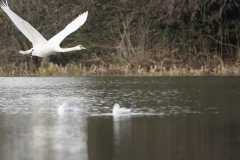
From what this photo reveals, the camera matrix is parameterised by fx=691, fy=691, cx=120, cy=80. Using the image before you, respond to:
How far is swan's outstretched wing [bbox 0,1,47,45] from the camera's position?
53.2ft

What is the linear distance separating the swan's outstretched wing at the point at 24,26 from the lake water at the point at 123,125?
189 cm

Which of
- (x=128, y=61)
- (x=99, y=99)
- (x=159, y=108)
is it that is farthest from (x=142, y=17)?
(x=159, y=108)

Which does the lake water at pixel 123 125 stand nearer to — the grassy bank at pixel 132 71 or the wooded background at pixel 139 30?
the grassy bank at pixel 132 71

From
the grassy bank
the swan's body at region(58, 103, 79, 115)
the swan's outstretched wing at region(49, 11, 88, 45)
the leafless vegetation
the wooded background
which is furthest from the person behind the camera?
the wooded background

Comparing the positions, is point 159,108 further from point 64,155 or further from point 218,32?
point 218,32

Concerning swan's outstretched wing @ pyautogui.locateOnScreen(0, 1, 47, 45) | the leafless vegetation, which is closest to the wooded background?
the leafless vegetation

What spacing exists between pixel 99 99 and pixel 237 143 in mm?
5698

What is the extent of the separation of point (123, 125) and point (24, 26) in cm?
794

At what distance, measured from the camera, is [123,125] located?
363 inches

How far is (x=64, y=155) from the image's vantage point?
7.00m

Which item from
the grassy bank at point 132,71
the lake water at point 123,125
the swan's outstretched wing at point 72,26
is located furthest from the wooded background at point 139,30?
the lake water at point 123,125

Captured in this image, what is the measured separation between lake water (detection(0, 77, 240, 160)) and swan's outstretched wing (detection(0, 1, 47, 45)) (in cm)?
189

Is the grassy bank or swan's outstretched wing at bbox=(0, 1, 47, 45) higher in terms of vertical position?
swan's outstretched wing at bbox=(0, 1, 47, 45)

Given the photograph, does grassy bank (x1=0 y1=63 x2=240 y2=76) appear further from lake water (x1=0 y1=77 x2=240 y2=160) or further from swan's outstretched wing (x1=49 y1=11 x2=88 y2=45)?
lake water (x1=0 y1=77 x2=240 y2=160)
